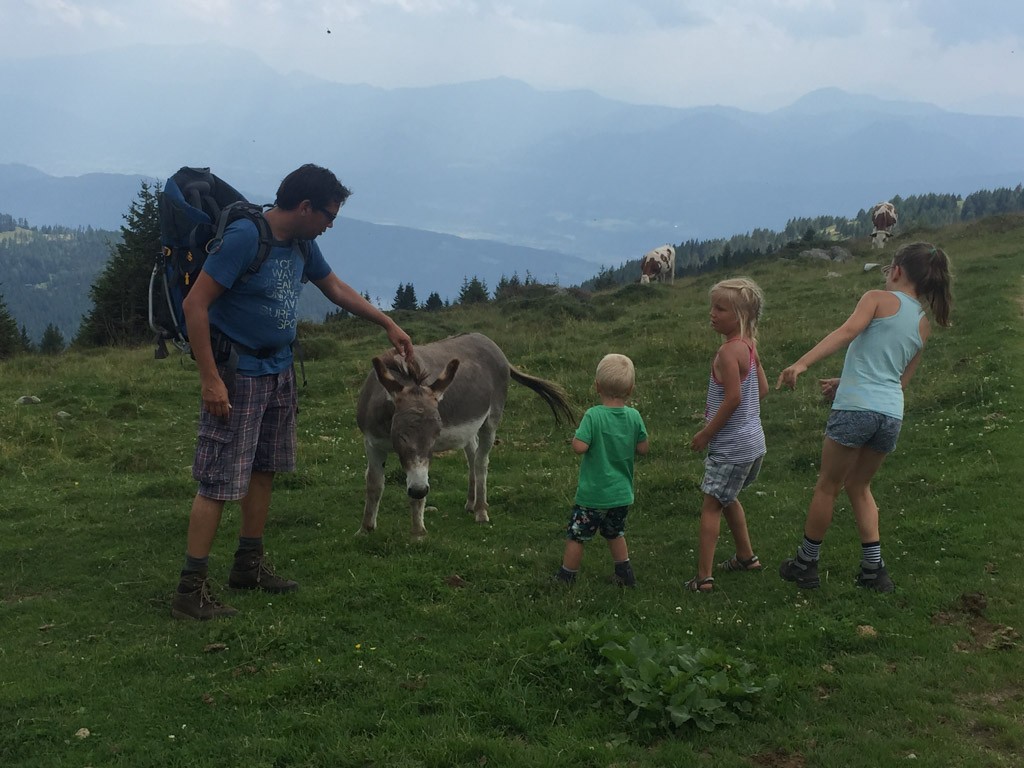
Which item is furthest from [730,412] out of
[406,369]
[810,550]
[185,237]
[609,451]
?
[185,237]

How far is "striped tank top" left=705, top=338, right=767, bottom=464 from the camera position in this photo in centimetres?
610

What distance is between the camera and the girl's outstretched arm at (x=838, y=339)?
17.7 ft

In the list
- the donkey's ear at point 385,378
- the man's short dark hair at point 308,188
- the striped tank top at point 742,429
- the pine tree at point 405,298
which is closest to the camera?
the man's short dark hair at point 308,188

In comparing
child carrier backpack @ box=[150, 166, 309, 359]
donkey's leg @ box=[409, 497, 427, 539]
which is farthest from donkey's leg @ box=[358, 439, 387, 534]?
child carrier backpack @ box=[150, 166, 309, 359]

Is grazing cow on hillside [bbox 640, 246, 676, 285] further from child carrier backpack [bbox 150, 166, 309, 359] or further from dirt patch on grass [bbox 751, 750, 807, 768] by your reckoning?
dirt patch on grass [bbox 751, 750, 807, 768]

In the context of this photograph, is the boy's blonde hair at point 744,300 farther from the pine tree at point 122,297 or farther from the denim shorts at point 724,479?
the pine tree at point 122,297

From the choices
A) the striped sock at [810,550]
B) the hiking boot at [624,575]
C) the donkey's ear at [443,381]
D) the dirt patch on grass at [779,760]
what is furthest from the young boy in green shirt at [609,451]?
the dirt patch on grass at [779,760]

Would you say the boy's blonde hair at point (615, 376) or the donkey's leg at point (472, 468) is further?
the donkey's leg at point (472, 468)

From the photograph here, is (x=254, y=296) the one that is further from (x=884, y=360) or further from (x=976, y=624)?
(x=976, y=624)

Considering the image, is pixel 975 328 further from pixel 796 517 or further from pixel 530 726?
pixel 530 726

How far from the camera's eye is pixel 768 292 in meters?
28.1

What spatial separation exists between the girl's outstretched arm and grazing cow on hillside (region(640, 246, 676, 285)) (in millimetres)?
33767

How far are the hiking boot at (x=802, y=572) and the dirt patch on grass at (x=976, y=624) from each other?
0.90 metres

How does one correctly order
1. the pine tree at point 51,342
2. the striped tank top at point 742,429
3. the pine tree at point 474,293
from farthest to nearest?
the pine tree at point 474,293 < the pine tree at point 51,342 < the striped tank top at point 742,429
